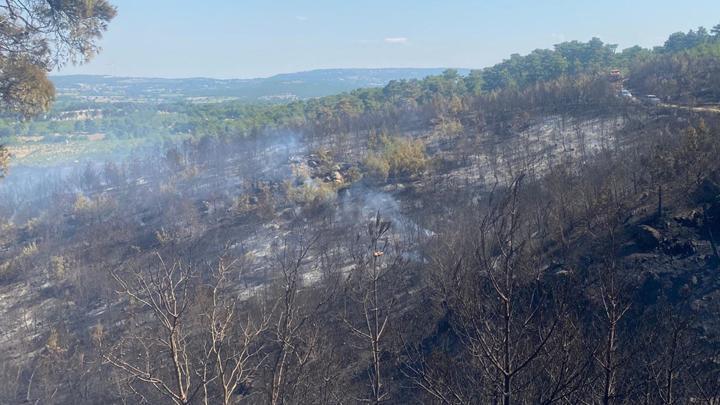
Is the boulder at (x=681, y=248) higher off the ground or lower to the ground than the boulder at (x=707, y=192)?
lower

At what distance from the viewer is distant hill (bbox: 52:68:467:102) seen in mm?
140750

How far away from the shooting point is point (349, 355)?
16.1 m

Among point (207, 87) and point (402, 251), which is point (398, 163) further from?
point (207, 87)

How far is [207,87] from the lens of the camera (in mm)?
178750

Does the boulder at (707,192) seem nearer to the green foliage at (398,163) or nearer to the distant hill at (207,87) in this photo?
the green foliage at (398,163)

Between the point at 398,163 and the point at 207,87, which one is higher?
the point at 207,87

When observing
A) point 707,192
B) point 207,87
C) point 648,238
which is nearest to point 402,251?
point 648,238

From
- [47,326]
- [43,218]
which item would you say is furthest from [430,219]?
[43,218]

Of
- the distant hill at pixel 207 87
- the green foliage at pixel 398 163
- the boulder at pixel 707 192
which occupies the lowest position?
the green foliage at pixel 398 163

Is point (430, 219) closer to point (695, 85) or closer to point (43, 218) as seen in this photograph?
point (695, 85)

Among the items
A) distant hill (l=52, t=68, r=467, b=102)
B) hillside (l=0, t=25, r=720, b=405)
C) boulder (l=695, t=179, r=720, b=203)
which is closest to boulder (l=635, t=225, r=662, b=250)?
hillside (l=0, t=25, r=720, b=405)

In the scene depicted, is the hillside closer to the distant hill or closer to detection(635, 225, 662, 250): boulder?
detection(635, 225, 662, 250): boulder

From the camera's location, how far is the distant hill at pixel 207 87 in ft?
462

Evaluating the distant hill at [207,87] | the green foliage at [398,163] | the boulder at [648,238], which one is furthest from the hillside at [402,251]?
the distant hill at [207,87]
